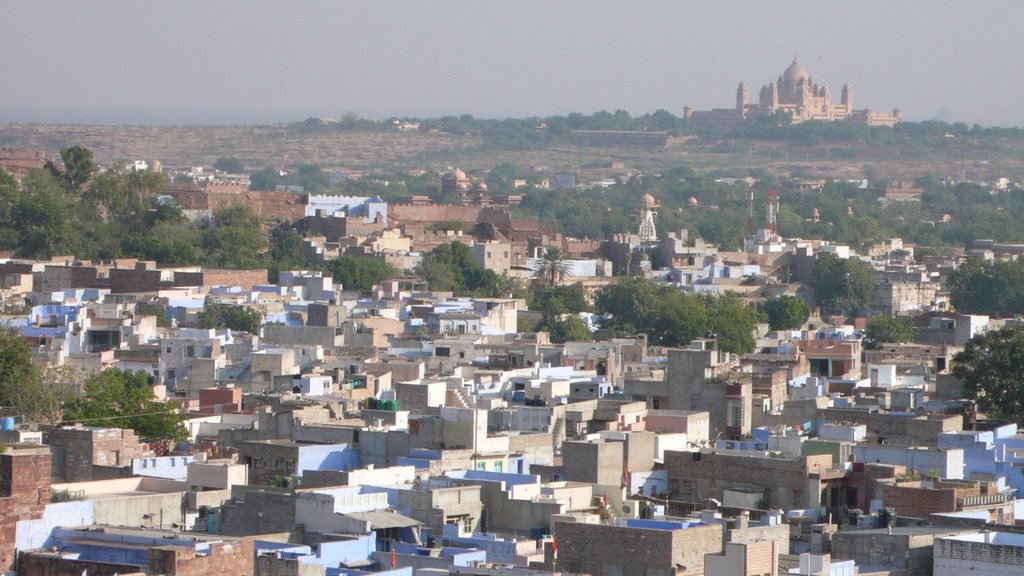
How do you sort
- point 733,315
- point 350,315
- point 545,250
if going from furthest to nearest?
point 545,250 < point 733,315 < point 350,315

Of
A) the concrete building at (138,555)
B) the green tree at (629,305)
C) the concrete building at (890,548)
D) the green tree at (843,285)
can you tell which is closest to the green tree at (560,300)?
the green tree at (629,305)

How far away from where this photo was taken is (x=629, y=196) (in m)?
155

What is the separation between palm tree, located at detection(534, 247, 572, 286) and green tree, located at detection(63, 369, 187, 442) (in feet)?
145

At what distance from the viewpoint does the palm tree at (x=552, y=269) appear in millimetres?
79562

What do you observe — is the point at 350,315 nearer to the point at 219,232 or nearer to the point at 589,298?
the point at 589,298

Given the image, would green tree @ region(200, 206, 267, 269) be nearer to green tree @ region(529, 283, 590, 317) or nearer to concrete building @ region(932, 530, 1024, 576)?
green tree @ region(529, 283, 590, 317)

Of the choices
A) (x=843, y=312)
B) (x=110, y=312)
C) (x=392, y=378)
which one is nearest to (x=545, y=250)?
(x=843, y=312)

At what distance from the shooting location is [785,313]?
67062 mm

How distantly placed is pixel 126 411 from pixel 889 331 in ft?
94.5

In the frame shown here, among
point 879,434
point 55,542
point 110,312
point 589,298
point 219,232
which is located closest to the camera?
point 55,542

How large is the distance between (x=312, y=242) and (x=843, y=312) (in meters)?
16.6

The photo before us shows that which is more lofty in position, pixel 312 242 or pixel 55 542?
pixel 55 542

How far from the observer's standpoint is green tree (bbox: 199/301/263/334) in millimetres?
51875

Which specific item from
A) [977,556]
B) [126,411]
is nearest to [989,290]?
[126,411]
